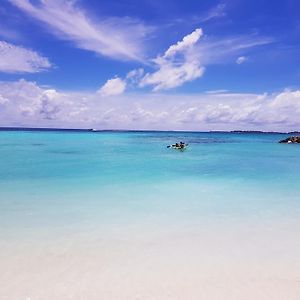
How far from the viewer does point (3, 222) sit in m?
10.9

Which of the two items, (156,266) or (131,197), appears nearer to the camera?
(156,266)

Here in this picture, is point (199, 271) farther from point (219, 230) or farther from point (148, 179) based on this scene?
point (148, 179)

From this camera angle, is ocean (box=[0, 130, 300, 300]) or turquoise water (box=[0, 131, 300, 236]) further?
turquoise water (box=[0, 131, 300, 236])

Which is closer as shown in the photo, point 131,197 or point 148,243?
point 148,243

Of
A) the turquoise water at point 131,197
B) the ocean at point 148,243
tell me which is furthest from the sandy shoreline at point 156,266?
the turquoise water at point 131,197

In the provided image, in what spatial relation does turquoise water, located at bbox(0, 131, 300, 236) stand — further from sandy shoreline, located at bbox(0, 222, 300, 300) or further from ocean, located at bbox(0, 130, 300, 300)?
sandy shoreline, located at bbox(0, 222, 300, 300)

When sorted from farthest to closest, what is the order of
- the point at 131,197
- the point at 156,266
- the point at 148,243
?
the point at 131,197, the point at 148,243, the point at 156,266

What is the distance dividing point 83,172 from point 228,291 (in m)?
18.8

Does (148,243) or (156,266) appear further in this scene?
(148,243)

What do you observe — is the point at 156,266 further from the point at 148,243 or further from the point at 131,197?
the point at 131,197

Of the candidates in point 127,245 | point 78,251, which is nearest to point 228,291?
point 127,245

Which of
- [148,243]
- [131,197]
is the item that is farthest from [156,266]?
[131,197]

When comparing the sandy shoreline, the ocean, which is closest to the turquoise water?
the ocean

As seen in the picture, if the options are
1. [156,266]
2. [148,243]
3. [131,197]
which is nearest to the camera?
[156,266]
